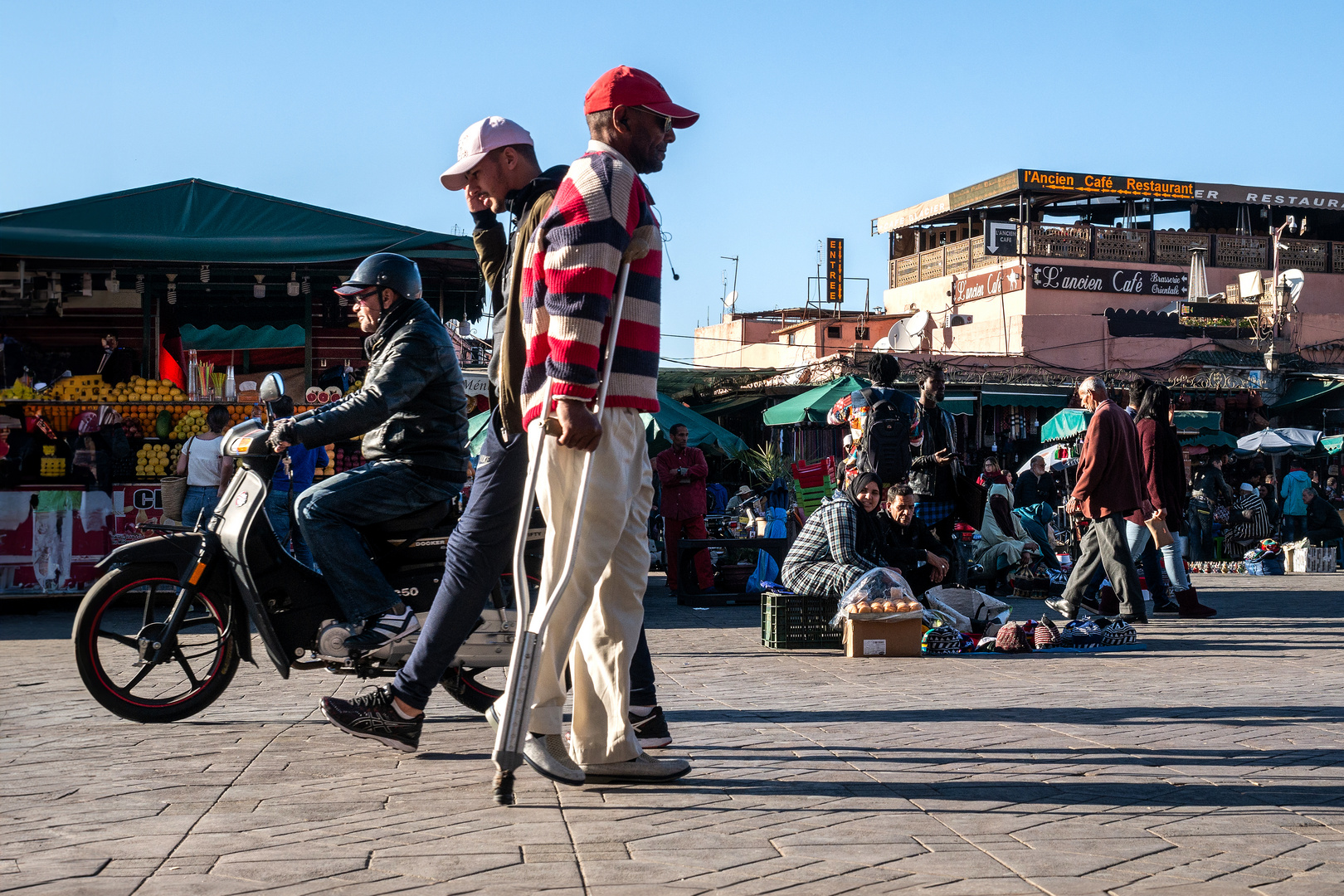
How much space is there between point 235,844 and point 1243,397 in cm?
2724

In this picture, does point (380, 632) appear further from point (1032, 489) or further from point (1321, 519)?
point (1321, 519)

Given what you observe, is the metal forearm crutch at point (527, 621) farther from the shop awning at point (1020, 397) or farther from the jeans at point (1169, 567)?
the shop awning at point (1020, 397)

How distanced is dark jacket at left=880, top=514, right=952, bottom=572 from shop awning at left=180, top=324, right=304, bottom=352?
8.90 metres

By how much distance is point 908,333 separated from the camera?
28.9 m

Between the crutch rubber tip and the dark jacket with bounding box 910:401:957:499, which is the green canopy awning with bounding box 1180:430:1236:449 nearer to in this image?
the dark jacket with bounding box 910:401:957:499

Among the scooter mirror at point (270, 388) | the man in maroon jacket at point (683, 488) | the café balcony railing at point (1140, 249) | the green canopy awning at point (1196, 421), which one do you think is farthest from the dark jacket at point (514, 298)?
the café balcony railing at point (1140, 249)

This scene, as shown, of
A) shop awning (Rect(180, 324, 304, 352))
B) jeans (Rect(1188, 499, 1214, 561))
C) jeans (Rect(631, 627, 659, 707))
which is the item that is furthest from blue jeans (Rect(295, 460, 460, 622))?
jeans (Rect(1188, 499, 1214, 561))

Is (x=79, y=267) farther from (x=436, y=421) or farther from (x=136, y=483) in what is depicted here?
(x=436, y=421)

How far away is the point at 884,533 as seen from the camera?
8766mm

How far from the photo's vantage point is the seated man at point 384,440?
4828 mm

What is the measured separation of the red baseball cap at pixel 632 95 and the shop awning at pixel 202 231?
311 inches

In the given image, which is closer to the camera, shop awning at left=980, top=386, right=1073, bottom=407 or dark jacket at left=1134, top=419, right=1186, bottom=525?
dark jacket at left=1134, top=419, right=1186, bottom=525

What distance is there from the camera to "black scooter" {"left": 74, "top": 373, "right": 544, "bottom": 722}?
16.2 ft

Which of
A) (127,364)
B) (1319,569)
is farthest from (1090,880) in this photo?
(1319,569)
